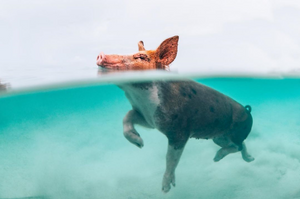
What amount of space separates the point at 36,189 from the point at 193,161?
5.28 meters

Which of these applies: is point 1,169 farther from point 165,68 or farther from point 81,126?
point 165,68

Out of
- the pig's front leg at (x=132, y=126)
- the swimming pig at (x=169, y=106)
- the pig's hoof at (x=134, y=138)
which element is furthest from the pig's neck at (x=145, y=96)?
the pig's hoof at (x=134, y=138)

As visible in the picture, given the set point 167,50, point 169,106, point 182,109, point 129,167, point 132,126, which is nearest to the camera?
point 167,50

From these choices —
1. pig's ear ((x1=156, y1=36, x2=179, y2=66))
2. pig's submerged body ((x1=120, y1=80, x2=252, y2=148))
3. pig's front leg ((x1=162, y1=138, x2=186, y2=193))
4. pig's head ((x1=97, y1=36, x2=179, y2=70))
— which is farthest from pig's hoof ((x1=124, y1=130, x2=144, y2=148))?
pig's ear ((x1=156, y1=36, x2=179, y2=66))

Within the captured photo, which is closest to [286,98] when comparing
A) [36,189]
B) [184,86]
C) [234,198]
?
[234,198]

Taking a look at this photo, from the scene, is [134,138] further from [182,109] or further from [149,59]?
[149,59]

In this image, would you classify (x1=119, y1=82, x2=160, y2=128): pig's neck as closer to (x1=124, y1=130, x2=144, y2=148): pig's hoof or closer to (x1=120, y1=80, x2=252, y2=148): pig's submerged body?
(x1=120, y1=80, x2=252, y2=148): pig's submerged body

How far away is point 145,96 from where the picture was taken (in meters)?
4.66

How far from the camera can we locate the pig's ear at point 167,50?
453cm

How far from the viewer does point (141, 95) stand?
185 inches

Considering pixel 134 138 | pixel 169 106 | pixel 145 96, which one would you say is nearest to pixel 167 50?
pixel 145 96

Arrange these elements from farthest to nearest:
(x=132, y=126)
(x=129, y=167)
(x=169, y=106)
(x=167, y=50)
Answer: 1. (x=129, y=167)
2. (x=132, y=126)
3. (x=169, y=106)
4. (x=167, y=50)

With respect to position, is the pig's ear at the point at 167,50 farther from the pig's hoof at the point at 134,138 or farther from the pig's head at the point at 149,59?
the pig's hoof at the point at 134,138

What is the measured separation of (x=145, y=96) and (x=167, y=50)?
3.14ft
